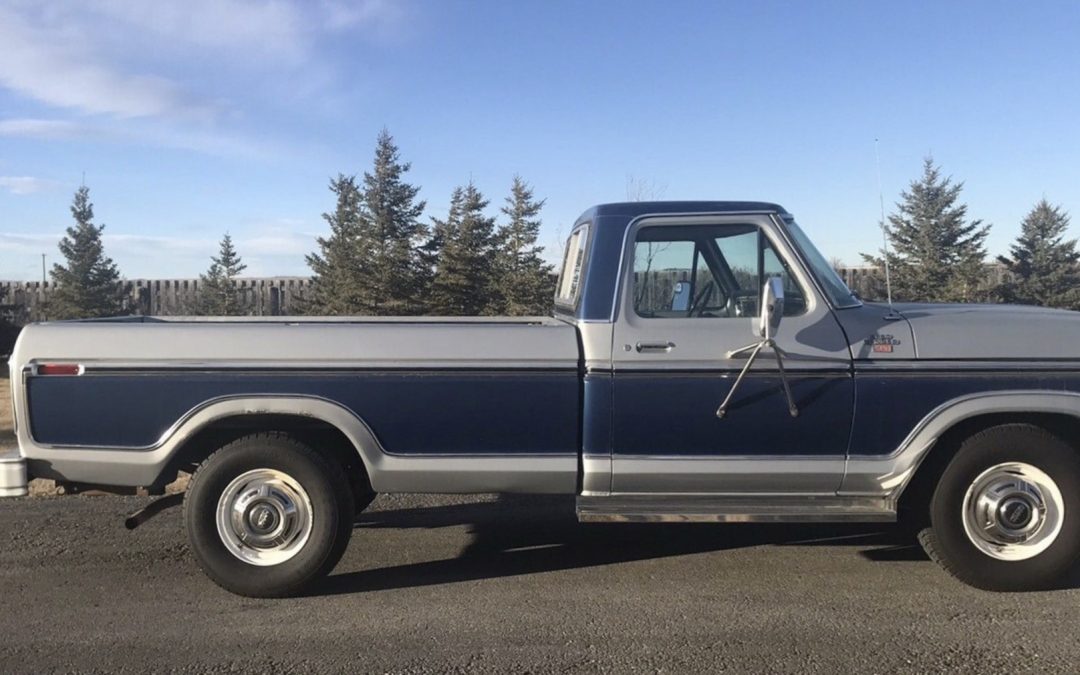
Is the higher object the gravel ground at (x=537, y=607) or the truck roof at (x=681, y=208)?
the truck roof at (x=681, y=208)

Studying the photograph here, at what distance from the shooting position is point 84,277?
20.7 meters

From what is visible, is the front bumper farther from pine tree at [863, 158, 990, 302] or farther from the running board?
pine tree at [863, 158, 990, 302]

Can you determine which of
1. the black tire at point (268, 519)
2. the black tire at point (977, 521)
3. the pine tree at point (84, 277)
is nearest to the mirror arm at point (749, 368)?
the black tire at point (977, 521)

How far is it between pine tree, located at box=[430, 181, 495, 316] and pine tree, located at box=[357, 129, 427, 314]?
2.16 feet

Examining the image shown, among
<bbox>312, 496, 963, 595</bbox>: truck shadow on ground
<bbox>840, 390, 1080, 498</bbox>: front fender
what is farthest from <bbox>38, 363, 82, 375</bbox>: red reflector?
<bbox>840, 390, 1080, 498</bbox>: front fender

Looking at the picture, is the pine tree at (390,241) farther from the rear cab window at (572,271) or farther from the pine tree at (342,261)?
the rear cab window at (572,271)

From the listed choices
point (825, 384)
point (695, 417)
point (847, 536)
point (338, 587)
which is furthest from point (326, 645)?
point (847, 536)

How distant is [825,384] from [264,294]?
16162 mm

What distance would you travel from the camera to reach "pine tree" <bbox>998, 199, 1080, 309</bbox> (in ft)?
73.7

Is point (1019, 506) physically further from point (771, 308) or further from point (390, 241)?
point (390, 241)

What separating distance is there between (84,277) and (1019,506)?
2079cm

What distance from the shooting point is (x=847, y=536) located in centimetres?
585

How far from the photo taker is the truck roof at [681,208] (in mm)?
4914

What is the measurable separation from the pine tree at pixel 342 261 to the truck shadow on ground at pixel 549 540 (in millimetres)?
11752
